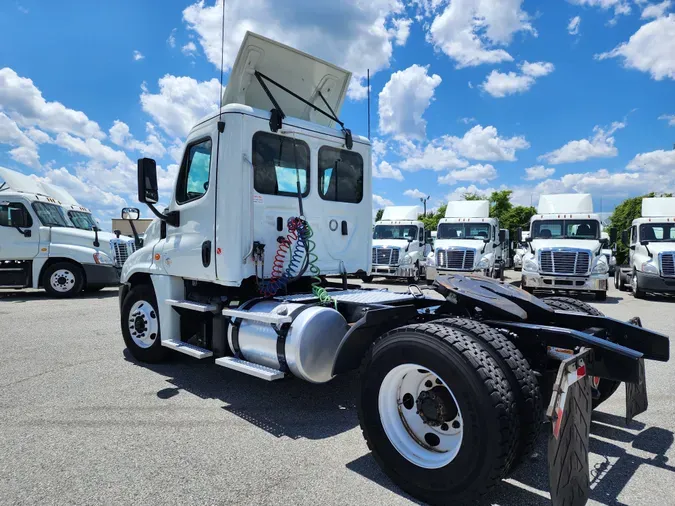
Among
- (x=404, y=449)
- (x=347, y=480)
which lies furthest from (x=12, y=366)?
(x=404, y=449)

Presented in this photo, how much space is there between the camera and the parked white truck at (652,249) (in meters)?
13.1

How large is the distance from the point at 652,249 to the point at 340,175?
12.3m

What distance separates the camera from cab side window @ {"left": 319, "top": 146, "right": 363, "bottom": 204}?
5.30 m

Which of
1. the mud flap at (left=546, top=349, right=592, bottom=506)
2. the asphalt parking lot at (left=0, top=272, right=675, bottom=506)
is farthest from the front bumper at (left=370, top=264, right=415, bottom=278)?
the mud flap at (left=546, top=349, right=592, bottom=506)

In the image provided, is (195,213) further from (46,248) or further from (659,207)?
(659,207)

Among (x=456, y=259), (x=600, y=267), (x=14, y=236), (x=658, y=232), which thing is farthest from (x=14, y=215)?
(x=658, y=232)

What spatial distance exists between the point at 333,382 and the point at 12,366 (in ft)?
13.4

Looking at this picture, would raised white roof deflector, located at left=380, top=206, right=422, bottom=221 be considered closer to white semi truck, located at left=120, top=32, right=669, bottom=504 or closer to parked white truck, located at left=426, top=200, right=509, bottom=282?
parked white truck, located at left=426, top=200, right=509, bottom=282

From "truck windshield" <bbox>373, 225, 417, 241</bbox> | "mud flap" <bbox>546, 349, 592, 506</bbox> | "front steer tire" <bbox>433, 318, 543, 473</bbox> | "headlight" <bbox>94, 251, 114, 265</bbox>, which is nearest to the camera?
"mud flap" <bbox>546, 349, 592, 506</bbox>

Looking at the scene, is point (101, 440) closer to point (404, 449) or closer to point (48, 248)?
point (404, 449)

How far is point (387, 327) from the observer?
374cm

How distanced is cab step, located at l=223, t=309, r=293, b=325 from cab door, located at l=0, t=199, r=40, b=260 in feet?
35.0

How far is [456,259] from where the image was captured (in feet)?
52.9

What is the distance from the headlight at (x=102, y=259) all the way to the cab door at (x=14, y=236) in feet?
4.71
